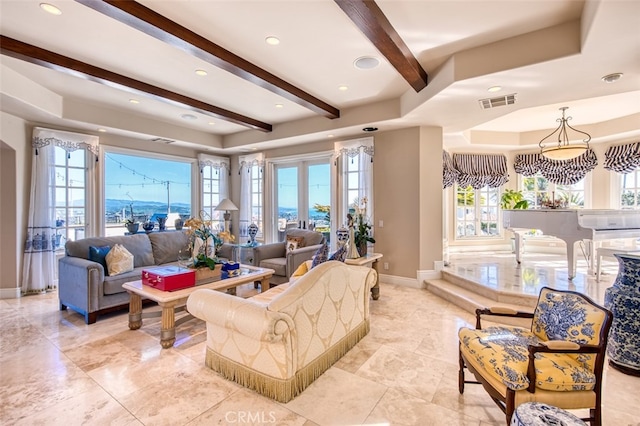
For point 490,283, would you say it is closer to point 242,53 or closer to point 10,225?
point 242,53

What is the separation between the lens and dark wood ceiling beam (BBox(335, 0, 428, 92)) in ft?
6.77

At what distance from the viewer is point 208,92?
4051mm

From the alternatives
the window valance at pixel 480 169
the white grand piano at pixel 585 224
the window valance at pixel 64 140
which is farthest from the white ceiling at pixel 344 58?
the window valance at pixel 480 169

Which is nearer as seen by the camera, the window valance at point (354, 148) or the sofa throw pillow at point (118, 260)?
the sofa throw pillow at point (118, 260)

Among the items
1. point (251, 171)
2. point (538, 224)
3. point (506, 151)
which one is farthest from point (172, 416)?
point (506, 151)

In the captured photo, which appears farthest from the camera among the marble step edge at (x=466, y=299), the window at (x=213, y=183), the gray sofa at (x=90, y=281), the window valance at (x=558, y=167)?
the window at (x=213, y=183)

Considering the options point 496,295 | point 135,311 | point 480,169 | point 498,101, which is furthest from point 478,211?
point 135,311

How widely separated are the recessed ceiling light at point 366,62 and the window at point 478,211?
5039mm

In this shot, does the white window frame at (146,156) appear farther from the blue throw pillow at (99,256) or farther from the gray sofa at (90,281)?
the blue throw pillow at (99,256)

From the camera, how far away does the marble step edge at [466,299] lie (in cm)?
338

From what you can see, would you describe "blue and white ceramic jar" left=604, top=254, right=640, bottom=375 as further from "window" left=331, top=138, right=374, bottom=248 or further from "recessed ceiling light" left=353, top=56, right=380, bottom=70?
"window" left=331, top=138, right=374, bottom=248

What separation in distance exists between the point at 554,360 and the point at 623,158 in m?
6.61

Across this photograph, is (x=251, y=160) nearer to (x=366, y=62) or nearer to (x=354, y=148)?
(x=354, y=148)

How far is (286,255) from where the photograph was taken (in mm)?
4590
